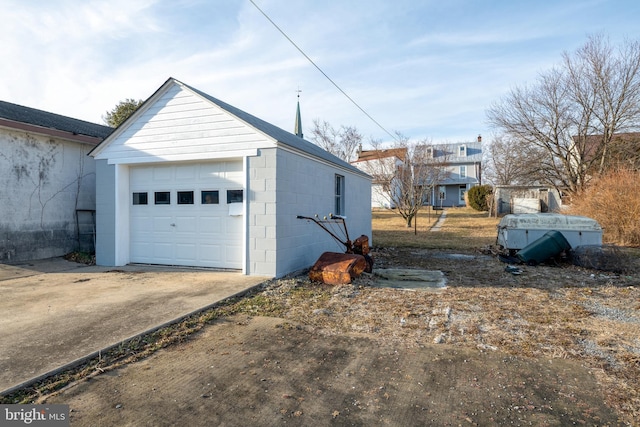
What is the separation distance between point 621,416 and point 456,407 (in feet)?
3.67

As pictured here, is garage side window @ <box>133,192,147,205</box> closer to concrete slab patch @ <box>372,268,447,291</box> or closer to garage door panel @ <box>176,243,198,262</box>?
garage door panel @ <box>176,243,198,262</box>

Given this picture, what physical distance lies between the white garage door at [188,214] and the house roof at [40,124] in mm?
2349

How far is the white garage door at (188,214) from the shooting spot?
775 centimetres

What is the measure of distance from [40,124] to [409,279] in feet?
30.9

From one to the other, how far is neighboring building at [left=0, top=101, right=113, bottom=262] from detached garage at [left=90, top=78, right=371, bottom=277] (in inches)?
64.4

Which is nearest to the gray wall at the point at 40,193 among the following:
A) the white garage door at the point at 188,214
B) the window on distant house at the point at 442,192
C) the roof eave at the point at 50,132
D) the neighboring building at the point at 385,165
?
the roof eave at the point at 50,132

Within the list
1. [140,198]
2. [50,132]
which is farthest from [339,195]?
[50,132]

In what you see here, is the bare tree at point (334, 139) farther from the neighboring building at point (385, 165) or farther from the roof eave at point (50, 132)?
the roof eave at point (50, 132)

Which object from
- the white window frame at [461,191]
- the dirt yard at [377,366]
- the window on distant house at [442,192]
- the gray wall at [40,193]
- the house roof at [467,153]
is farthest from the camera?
the white window frame at [461,191]

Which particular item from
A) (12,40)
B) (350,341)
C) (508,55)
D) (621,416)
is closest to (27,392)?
(350,341)

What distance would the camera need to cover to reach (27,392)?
2840 millimetres

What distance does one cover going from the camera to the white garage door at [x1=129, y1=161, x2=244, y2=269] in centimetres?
775

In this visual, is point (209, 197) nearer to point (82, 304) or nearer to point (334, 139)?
point (82, 304)

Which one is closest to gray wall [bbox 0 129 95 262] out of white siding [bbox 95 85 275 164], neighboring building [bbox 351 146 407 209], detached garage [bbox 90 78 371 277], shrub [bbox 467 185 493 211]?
detached garage [bbox 90 78 371 277]
